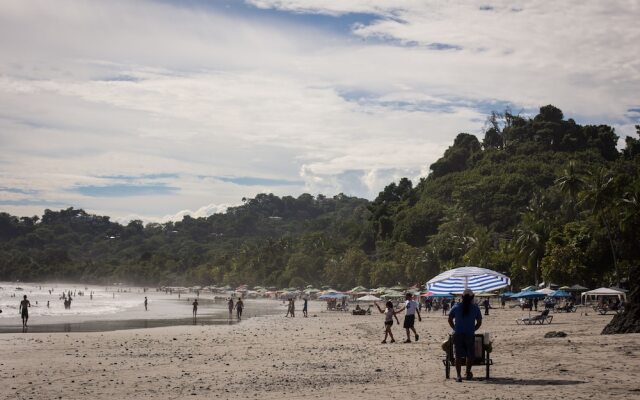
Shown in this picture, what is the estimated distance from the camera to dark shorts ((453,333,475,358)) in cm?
1287

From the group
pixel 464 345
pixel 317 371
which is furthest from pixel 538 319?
pixel 464 345

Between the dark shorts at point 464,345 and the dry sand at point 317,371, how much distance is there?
1.88ft

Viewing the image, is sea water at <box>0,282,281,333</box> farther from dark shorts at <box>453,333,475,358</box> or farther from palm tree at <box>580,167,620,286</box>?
palm tree at <box>580,167,620,286</box>

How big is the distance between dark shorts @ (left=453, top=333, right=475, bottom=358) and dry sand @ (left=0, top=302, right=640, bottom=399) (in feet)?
1.88

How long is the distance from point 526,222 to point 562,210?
16644mm

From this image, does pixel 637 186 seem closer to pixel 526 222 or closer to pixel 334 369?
pixel 526 222

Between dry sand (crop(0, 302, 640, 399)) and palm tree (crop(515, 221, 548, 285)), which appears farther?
palm tree (crop(515, 221, 548, 285))

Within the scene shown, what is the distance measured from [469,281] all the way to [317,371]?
4.27 metres

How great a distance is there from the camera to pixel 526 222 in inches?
2731

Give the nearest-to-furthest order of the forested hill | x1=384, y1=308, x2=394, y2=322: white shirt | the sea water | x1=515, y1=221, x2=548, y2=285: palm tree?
x1=384, y1=308, x2=394, y2=322: white shirt, the sea water, the forested hill, x1=515, y1=221, x2=548, y2=285: palm tree

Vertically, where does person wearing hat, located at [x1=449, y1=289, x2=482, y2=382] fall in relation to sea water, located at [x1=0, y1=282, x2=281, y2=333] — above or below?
above

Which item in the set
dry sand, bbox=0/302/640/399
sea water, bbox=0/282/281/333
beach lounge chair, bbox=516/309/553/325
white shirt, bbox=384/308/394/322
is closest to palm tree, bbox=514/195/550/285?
sea water, bbox=0/282/281/333

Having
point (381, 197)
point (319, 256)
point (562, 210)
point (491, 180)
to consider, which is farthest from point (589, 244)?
point (381, 197)

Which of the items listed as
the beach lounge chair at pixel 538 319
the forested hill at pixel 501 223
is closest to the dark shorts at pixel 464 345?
the beach lounge chair at pixel 538 319
